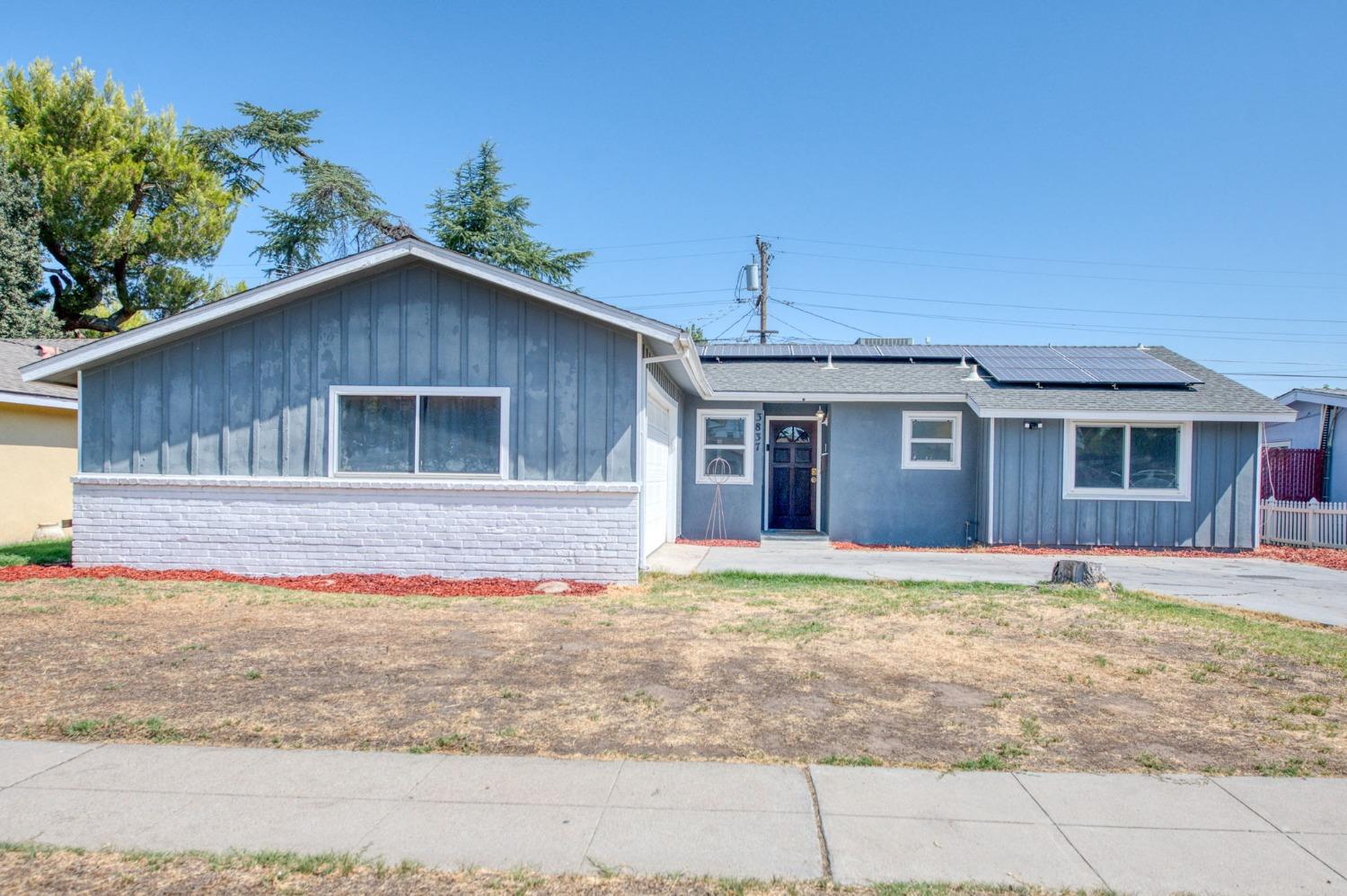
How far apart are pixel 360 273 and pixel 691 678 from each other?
6.86m

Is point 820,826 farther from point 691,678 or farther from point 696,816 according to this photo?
point 691,678

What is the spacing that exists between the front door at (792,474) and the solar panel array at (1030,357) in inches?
95.3

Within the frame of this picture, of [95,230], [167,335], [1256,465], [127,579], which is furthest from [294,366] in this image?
[95,230]

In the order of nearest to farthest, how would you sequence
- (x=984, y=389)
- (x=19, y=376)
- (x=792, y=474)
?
(x=19, y=376), (x=984, y=389), (x=792, y=474)

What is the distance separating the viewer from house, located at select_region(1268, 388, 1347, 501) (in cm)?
1995

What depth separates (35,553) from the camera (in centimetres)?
1237

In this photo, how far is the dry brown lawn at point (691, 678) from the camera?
4914 mm

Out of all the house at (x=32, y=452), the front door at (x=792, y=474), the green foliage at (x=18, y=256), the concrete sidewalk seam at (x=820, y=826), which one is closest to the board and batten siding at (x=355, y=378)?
the house at (x=32, y=452)

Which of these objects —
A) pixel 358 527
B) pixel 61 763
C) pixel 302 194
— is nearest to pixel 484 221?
pixel 302 194

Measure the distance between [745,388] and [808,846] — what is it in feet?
40.1

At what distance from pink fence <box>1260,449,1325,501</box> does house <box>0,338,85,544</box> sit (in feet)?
82.9

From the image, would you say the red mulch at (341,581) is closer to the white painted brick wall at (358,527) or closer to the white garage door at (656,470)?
the white painted brick wall at (358,527)

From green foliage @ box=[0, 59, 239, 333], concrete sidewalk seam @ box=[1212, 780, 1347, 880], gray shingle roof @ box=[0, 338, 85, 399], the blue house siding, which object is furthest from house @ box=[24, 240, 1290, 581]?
green foliage @ box=[0, 59, 239, 333]

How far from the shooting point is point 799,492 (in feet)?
55.4
